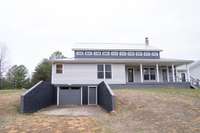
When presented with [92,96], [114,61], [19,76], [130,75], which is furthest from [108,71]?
[19,76]

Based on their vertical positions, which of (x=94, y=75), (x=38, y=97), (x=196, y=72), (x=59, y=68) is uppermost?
(x=59, y=68)

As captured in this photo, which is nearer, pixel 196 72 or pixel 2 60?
pixel 196 72

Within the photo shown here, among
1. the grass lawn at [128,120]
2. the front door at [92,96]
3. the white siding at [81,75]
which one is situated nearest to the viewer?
the grass lawn at [128,120]

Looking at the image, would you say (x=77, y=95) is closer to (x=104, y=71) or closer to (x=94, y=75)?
(x=94, y=75)

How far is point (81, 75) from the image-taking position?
20.8 meters

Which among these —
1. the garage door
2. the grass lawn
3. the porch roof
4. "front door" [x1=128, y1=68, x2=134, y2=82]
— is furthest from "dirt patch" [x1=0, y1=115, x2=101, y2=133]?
"front door" [x1=128, y1=68, x2=134, y2=82]

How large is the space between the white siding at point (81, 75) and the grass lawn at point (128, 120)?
7.15 m

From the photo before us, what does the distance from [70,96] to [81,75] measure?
2.33 m

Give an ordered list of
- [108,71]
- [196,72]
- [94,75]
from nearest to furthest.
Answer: [94,75] → [108,71] → [196,72]

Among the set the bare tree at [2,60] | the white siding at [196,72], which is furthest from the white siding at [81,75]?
the bare tree at [2,60]

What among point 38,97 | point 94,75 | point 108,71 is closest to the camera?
point 38,97

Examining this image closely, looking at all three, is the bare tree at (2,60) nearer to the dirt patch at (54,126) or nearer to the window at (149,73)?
the window at (149,73)

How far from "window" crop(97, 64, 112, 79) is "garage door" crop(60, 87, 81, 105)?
2.61m

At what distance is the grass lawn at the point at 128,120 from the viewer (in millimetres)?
8617
